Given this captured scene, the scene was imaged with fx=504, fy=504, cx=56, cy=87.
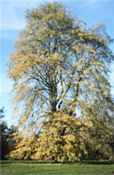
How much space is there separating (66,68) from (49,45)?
2.23m

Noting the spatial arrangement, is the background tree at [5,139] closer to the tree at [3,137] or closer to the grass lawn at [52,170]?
the tree at [3,137]

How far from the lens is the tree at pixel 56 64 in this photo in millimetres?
36094

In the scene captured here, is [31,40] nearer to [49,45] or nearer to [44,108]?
[49,45]

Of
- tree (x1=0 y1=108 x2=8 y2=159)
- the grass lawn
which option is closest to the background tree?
tree (x1=0 y1=108 x2=8 y2=159)

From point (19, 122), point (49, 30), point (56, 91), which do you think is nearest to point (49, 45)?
point (49, 30)

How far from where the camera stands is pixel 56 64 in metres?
36.4

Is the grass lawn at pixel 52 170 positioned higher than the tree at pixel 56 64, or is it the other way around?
the tree at pixel 56 64

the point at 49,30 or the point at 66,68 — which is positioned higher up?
the point at 49,30

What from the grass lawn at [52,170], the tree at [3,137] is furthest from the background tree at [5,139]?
the grass lawn at [52,170]

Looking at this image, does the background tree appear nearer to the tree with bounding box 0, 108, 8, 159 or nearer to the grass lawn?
the tree with bounding box 0, 108, 8, 159

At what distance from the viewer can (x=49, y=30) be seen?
121 ft

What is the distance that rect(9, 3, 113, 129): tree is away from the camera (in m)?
36.1

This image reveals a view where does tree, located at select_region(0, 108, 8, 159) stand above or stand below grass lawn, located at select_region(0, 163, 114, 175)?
above

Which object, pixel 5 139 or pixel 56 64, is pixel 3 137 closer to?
pixel 5 139
